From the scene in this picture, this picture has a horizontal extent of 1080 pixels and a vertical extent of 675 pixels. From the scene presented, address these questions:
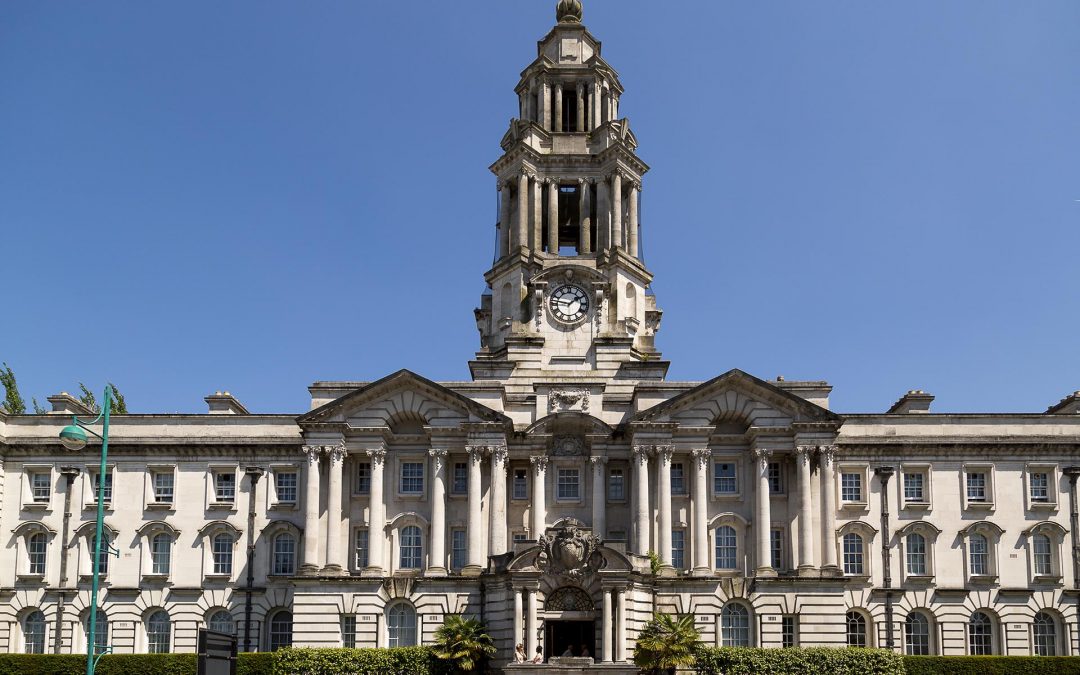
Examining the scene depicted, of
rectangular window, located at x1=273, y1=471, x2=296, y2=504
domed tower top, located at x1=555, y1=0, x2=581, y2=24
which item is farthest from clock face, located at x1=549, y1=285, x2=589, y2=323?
domed tower top, located at x1=555, y1=0, x2=581, y2=24

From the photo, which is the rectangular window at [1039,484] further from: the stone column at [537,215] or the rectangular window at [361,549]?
the rectangular window at [361,549]

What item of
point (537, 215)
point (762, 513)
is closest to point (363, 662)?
point (762, 513)

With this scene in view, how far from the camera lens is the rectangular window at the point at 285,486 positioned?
6391 centimetres

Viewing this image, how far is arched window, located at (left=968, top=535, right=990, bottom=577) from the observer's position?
62.2m

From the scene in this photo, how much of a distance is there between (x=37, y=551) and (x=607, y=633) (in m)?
29.6

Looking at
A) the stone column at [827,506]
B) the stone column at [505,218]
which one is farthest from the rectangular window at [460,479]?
the stone column at [827,506]

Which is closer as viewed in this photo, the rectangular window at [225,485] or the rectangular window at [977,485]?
the rectangular window at [977,485]

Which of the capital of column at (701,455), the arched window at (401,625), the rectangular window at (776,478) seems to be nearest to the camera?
the arched window at (401,625)

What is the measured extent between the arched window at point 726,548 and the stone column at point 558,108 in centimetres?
2568

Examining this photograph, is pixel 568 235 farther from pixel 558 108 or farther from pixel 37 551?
pixel 37 551

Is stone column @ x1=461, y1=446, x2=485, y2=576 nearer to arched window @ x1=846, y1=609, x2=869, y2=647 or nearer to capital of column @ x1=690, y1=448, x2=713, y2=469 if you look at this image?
capital of column @ x1=690, y1=448, x2=713, y2=469

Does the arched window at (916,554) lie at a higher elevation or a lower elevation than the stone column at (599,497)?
lower

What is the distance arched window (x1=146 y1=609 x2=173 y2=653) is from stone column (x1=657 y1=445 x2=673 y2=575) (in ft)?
79.5

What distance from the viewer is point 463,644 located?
5422cm
